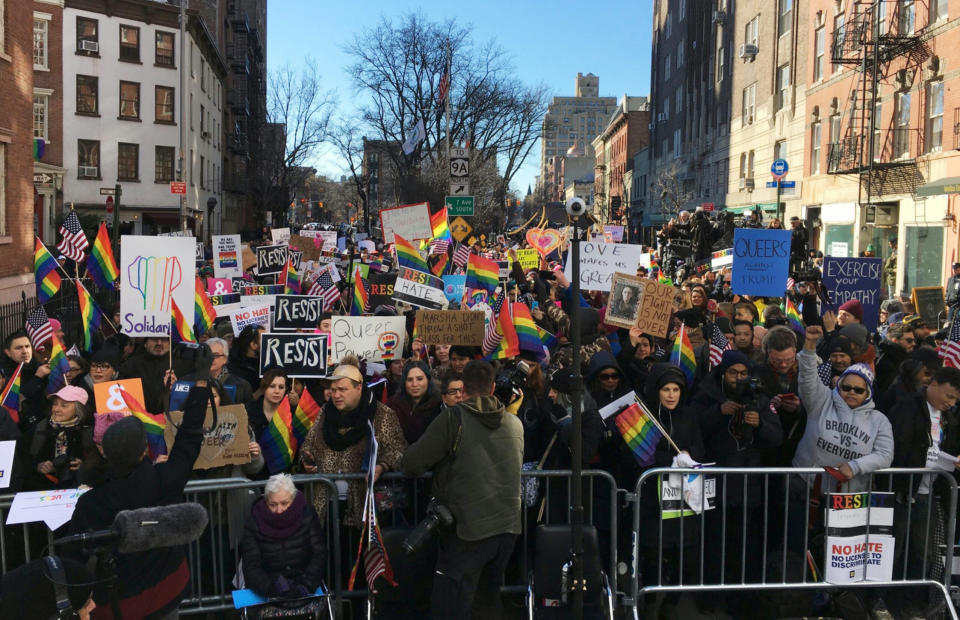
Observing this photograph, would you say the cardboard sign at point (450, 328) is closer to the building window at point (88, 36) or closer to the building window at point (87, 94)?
the building window at point (87, 94)

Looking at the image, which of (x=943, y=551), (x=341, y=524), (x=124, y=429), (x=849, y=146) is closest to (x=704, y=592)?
(x=943, y=551)

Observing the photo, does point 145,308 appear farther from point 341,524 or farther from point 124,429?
point 124,429

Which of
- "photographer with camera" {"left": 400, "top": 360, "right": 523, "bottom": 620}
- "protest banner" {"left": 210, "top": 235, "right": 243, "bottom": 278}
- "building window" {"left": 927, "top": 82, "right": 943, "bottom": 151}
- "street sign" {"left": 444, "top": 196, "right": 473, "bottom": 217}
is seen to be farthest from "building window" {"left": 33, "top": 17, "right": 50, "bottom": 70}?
"photographer with camera" {"left": 400, "top": 360, "right": 523, "bottom": 620}

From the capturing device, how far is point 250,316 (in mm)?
9117

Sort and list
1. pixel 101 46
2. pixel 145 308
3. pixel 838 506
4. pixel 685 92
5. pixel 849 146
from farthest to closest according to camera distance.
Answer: pixel 685 92 < pixel 101 46 < pixel 849 146 < pixel 145 308 < pixel 838 506

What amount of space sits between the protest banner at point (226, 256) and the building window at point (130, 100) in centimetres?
3476

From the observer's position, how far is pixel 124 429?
3.94 meters

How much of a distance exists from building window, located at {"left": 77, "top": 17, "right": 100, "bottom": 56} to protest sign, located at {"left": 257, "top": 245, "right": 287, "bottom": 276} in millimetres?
34882

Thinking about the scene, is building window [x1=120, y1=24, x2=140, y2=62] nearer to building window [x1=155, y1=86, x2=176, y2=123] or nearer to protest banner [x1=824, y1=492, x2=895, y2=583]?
building window [x1=155, y1=86, x2=176, y2=123]

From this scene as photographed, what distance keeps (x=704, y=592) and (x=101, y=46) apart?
4488 centimetres

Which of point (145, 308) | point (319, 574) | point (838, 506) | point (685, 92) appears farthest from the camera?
point (685, 92)

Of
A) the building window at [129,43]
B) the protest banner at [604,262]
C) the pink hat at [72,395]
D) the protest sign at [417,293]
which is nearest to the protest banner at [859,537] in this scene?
the protest banner at [604,262]

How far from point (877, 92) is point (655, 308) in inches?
868

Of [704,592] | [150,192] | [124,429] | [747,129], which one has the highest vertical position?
[747,129]
